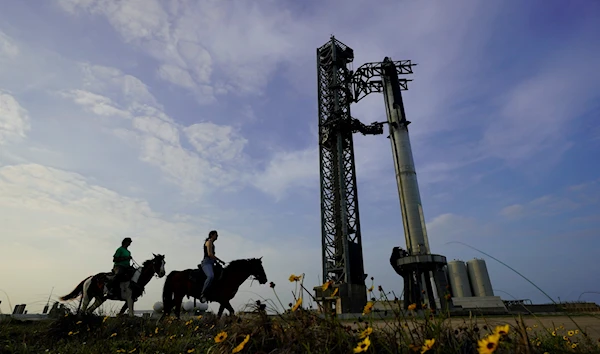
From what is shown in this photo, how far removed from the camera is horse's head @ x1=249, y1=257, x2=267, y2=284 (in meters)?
11.6

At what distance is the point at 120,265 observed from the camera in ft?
39.2

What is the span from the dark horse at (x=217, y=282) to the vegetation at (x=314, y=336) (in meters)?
3.34

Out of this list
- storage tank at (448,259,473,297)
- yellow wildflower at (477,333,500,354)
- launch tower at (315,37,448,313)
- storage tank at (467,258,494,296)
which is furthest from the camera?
storage tank at (448,259,473,297)

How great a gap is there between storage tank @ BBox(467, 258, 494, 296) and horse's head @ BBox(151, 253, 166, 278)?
36.9m

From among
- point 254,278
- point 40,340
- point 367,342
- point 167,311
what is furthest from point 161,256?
point 367,342

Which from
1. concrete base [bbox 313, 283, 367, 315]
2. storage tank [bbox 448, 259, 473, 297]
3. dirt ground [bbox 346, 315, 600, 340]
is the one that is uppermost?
storage tank [bbox 448, 259, 473, 297]

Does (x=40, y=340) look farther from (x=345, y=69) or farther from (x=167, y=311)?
(x=345, y=69)

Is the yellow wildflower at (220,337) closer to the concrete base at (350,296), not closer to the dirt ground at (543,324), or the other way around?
the dirt ground at (543,324)

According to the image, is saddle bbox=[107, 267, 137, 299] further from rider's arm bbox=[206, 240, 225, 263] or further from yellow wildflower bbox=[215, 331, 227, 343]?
yellow wildflower bbox=[215, 331, 227, 343]

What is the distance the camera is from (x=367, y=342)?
2617mm

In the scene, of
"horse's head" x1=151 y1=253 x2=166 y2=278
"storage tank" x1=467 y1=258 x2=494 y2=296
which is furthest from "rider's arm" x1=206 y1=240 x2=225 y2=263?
"storage tank" x1=467 y1=258 x2=494 y2=296

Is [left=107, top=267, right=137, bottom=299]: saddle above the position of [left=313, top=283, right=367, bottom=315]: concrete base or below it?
below

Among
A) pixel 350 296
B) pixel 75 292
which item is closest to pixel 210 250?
pixel 75 292

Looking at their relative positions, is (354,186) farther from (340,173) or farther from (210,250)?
(210,250)
